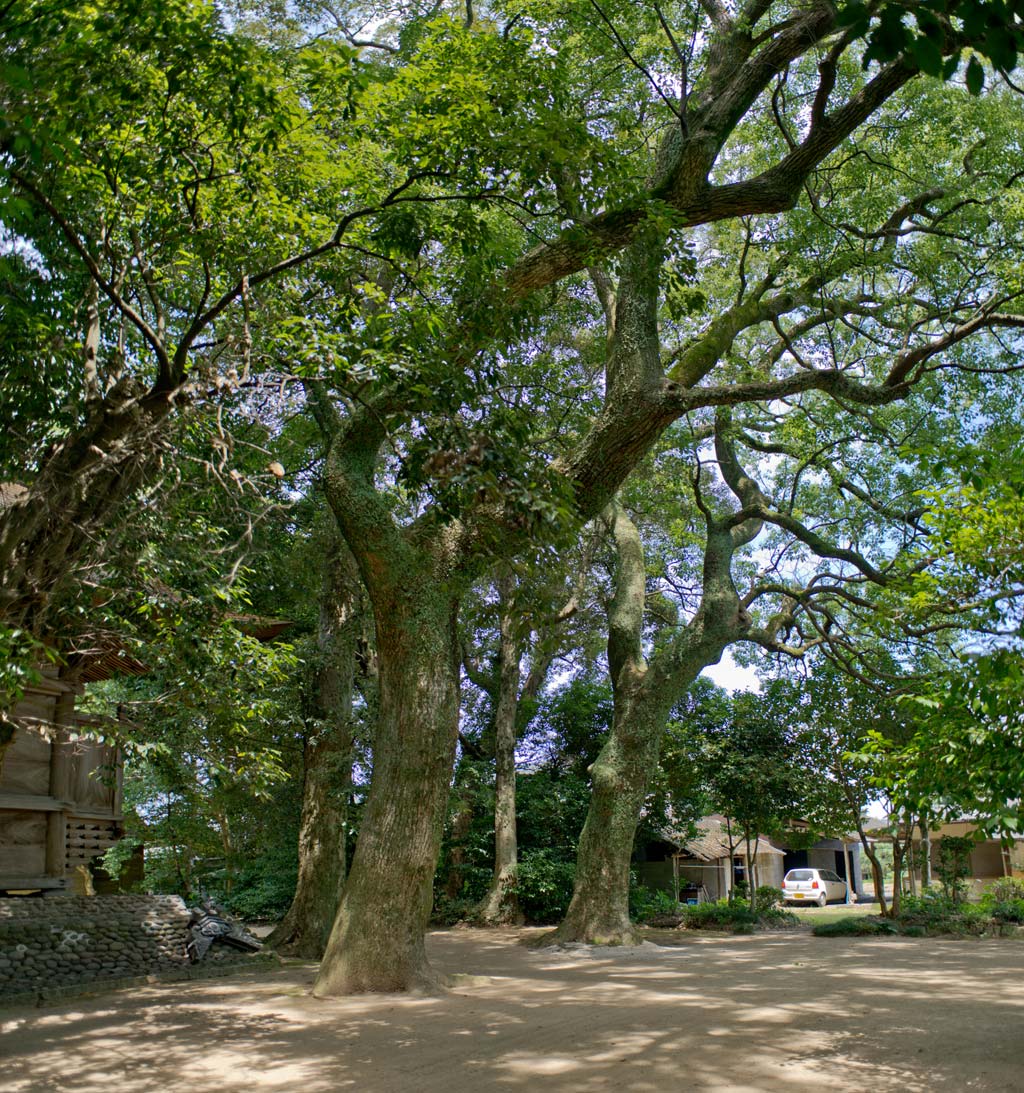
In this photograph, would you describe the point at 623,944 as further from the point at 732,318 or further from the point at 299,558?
the point at 732,318

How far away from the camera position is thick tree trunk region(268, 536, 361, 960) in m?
14.0

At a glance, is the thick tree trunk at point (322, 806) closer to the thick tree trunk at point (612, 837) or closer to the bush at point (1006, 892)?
the thick tree trunk at point (612, 837)

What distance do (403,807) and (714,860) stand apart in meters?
23.4

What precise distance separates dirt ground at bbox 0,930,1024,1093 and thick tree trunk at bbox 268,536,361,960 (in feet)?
8.17

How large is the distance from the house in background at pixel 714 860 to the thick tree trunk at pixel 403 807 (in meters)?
13.8

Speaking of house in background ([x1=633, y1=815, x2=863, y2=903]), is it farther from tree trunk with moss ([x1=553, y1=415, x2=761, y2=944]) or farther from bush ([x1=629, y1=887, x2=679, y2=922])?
tree trunk with moss ([x1=553, y1=415, x2=761, y2=944])

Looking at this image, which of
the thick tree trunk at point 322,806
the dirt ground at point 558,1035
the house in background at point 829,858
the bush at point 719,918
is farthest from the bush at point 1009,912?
the house in background at point 829,858

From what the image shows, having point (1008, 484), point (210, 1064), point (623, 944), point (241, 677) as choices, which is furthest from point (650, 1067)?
point (623, 944)

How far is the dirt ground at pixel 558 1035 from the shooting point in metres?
5.93

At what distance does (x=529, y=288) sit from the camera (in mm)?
10305

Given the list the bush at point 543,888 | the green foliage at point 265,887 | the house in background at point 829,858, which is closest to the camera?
the bush at point 543,888

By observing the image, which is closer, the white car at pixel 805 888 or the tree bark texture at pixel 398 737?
the tree bark texture at pixel 398 737

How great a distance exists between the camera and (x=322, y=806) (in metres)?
14.0

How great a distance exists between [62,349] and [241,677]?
131 inches
